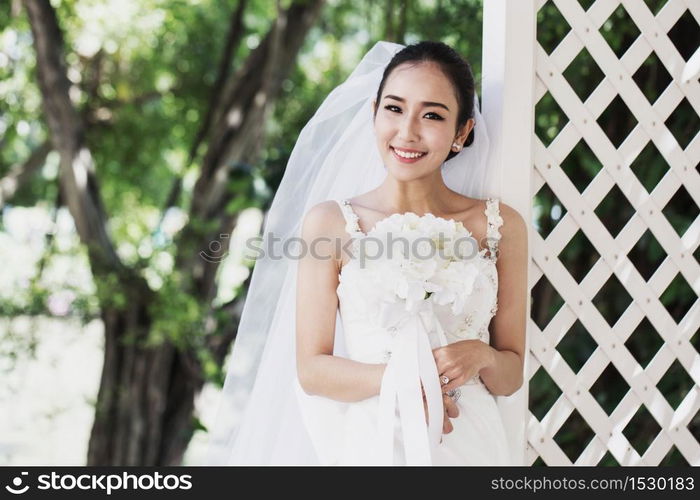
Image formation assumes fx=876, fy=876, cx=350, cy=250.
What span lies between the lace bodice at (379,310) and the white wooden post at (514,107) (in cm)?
16

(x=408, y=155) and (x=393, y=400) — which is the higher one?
(x=408, y=155)

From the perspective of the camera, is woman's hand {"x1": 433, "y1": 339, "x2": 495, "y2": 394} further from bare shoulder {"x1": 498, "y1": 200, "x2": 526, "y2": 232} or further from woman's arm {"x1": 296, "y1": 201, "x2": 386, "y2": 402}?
bare shoulder {"x1": 498, "y1": 200, "x2": 526, "y2": 232}

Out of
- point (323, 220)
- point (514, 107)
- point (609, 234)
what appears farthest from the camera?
point (609, 234)

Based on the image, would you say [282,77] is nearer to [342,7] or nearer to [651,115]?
[342,7]

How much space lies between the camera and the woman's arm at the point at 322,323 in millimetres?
1800

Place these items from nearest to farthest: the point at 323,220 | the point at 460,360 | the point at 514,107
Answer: the point at 460,360
the point at 323,220
the point at 514,107

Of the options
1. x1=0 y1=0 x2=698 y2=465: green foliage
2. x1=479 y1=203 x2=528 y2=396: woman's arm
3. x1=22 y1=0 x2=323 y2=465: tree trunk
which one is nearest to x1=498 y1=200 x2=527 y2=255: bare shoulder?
x1=479 y1=203 x2=528 y2=396: woman's arm

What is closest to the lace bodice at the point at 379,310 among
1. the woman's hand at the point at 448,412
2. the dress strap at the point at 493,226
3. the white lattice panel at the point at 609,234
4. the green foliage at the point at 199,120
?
the dress strap at the point at 493,226

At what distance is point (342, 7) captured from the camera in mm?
6328

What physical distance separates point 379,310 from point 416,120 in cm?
41

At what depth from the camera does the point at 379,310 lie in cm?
175

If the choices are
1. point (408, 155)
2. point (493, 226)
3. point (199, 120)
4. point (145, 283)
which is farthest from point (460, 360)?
point (199, 120)

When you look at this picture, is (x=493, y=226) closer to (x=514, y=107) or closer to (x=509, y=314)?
(x=509, y=314)

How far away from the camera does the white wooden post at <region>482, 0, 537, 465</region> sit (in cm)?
203
